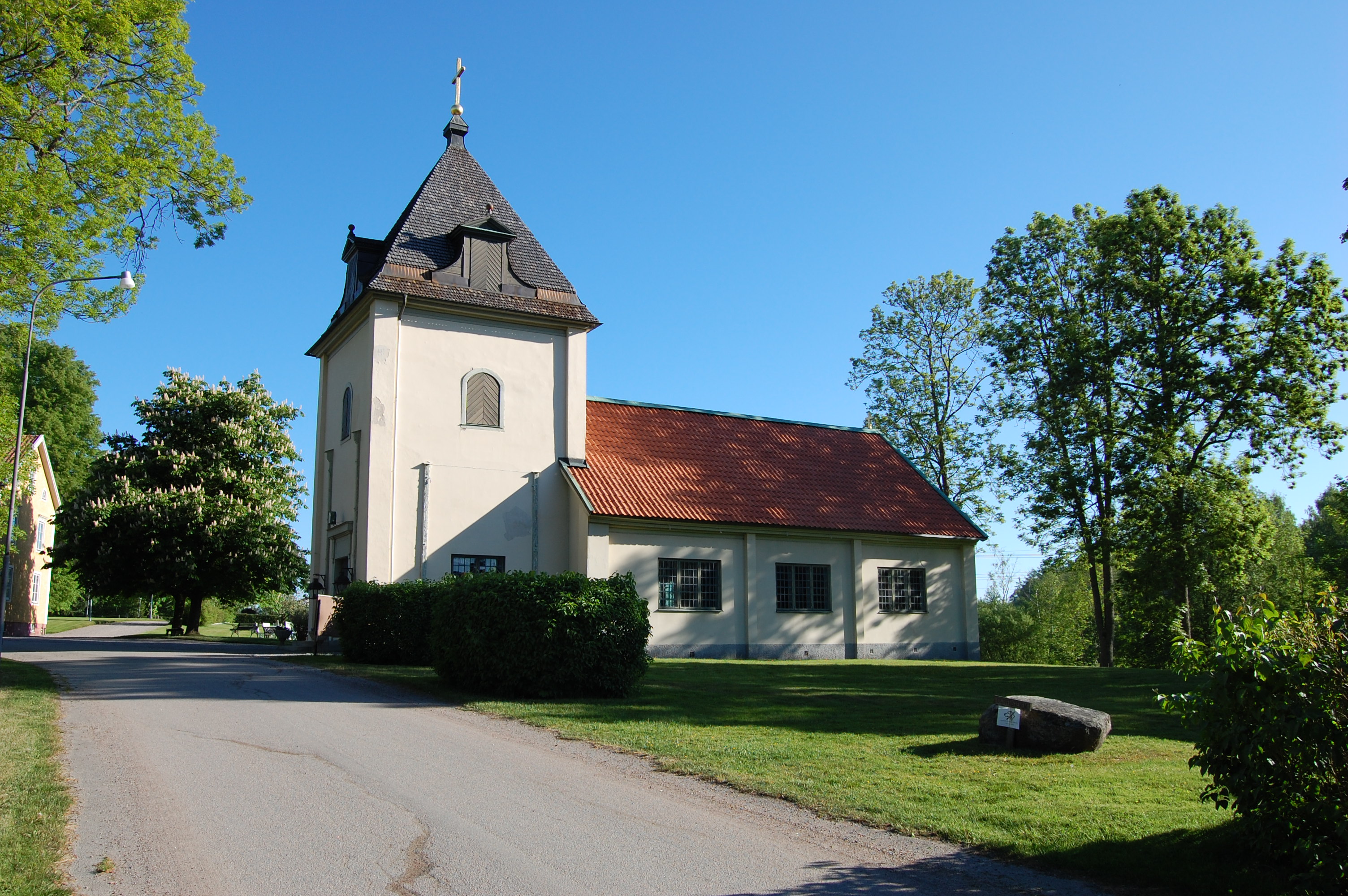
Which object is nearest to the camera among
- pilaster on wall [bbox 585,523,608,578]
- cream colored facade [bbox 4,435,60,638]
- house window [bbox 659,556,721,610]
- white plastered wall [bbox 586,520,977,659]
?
pilaster on wall [bbox 585,523,608,578]

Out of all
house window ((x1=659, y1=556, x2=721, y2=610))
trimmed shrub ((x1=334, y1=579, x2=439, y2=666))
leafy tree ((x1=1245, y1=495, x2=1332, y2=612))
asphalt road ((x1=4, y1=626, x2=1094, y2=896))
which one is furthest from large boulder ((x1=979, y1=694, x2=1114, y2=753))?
leafy tree ((x1=1245, y1=495, x2=1332, y2=612))

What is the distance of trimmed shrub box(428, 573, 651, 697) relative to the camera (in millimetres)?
14312

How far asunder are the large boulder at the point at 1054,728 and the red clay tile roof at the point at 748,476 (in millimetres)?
15812

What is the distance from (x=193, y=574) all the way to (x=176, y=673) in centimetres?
1823

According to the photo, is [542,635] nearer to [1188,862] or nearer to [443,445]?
[1188,862]

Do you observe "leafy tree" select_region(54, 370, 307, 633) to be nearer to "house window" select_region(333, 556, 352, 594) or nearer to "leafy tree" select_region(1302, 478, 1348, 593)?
"house window" select_region(333, 556, 352, 594)

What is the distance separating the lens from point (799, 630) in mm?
27734

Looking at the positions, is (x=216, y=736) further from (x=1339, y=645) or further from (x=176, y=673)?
(x=1339, y=645)

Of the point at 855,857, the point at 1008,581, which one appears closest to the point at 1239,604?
the point at 855,857

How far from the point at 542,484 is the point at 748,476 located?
254 inches

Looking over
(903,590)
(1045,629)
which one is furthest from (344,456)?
(1045,629)

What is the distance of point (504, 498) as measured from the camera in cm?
2605

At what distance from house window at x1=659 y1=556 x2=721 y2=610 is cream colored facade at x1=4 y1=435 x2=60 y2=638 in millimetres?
23302

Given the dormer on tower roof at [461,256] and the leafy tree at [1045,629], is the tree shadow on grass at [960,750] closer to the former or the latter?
the dormer on tower roof at [461,256]
